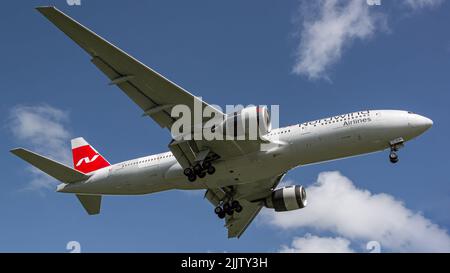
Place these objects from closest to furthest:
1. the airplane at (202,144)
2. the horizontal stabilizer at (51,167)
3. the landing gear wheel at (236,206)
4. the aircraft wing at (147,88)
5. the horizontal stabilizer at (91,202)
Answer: the aircraft wing at (147,88), the airplane at (202,144), the horizontal stabilizer at (51,167), the landing gear wheel at (236,206), the horizontal stabilizer at (91,202)

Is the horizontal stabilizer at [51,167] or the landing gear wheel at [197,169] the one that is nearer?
the landing gear wheel at [197,169]

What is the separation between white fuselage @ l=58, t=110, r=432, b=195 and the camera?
33500 millimetres

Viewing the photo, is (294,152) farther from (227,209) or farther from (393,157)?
(227,209)

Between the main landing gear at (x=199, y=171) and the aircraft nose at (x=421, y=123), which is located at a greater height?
the aircraft nose at (x=421, y=123)

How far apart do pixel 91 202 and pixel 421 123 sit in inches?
930

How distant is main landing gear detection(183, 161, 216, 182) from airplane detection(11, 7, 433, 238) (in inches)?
2.4

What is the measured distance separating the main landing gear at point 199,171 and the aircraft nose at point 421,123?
1213 cm

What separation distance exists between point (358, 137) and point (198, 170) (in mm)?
9773

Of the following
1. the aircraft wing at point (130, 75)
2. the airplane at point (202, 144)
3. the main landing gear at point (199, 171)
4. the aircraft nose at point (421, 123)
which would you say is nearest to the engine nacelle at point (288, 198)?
the airplane at point (202, 144)

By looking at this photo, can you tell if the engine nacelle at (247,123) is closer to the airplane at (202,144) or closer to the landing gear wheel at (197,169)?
the airplane at (202,144)

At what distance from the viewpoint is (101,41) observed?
31.0 metres

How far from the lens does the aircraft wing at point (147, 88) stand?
3064cm

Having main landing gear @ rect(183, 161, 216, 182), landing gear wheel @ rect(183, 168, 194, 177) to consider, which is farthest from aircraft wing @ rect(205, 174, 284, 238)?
landing gear wheel @ rect(183, 168, 194, 177)
